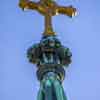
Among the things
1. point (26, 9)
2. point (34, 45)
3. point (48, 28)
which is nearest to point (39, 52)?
point (34, 45)

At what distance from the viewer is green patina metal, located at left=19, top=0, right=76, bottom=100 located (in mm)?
15344

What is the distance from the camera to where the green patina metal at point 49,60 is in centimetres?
1534

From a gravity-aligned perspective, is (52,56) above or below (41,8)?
below

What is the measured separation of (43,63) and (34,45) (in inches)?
32.0

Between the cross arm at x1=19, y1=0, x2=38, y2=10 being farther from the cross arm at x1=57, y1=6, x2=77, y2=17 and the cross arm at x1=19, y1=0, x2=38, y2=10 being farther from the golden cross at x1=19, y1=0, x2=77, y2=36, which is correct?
the cross arm at x1=57, y1=6, x2=77, y2=17

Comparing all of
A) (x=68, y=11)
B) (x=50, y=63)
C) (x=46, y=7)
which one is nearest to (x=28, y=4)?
(x=46, y=7)

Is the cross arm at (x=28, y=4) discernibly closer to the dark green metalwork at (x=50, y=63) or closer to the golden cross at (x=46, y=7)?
the golden cross at (x=46, y=7)

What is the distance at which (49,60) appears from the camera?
16203 mm

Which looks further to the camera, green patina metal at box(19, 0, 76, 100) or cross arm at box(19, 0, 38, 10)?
cross arm at box(19, 0, 38, 10)

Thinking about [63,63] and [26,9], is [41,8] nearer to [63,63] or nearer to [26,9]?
[26,9]

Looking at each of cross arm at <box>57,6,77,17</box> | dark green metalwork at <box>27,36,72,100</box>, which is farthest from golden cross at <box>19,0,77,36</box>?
dark green metalwork at <box>27,36,72,100</box>

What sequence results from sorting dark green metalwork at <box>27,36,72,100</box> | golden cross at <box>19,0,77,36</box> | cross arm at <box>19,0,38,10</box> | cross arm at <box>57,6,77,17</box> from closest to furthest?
dark green metalwork at <box>27,36,72,100</box> → golden cross at <box>19,0,77,36</box> → cross arm at <box>19,0,38,10</box> → cross arm at <box>57,6,77,17</box>

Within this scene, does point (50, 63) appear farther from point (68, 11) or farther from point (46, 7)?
point (68, 11)

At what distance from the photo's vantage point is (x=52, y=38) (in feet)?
55.2
